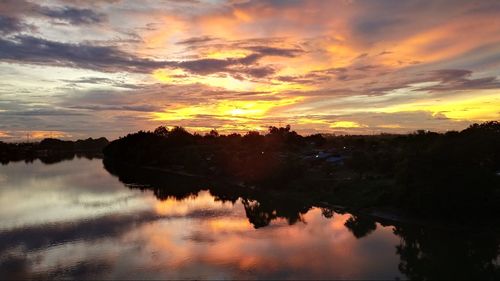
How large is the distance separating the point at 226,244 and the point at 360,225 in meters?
11.2

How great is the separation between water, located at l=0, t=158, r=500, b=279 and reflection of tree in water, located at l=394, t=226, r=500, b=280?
0.18 feet

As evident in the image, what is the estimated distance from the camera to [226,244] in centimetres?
2917

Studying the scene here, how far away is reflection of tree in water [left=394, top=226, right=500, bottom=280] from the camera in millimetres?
23531

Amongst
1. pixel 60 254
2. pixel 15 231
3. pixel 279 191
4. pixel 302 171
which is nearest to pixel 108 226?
pixel 15 231

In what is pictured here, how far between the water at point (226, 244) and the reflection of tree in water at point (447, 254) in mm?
55

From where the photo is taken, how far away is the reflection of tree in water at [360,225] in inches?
1279

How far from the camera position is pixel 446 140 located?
36.0m

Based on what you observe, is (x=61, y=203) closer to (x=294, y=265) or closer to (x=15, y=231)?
(x=15, y=231)

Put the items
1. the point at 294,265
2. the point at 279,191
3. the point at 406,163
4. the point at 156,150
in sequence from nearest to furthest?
the point at 294,265 < the point at 406,163 < the point at 279,191 < the point at 156,150

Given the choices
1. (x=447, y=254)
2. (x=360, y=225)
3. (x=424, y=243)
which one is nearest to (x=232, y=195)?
(x=360, y=225)

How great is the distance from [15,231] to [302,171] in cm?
3183

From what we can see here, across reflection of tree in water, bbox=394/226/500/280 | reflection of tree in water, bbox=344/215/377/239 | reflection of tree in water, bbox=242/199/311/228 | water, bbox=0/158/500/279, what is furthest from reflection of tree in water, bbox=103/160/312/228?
reflection of tree in water, bbox=394/226/500/280

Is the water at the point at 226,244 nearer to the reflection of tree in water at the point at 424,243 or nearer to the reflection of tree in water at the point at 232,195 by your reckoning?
the reflection of tree in water at the point at 424,243

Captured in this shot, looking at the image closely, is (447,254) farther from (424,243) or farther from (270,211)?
(270,211)
